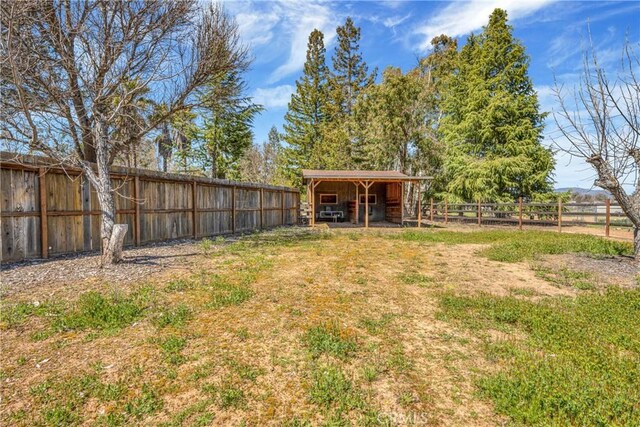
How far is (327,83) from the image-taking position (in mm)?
32438

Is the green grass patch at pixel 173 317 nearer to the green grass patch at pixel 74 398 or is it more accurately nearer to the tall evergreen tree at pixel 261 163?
the green grass patch at pixel 74 398

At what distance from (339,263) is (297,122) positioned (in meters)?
27.4

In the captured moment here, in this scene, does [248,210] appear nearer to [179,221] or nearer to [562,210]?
[179,221]

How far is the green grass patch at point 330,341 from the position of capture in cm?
308

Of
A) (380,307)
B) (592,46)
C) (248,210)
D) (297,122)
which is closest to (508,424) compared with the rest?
(380,307)

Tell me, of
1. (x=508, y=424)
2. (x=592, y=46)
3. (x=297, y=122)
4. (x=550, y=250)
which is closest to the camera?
(x=508, y=424)

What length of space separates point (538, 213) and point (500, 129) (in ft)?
26.7

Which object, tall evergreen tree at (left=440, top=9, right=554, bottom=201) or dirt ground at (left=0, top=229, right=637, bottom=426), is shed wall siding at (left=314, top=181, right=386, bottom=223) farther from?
dirt ground at (left=0, top=229, right=637, bottom=426)

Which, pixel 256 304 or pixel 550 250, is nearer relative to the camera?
pixel 256 304

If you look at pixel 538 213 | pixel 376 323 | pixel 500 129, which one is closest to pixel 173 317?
pixel 376 323

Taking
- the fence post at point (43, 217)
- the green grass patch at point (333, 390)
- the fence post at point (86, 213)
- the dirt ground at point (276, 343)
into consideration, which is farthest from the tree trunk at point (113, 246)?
the green grass patch at point (333, 390)

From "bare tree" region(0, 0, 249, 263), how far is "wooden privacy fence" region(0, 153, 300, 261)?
0.63m

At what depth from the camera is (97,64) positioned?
6.84 meters

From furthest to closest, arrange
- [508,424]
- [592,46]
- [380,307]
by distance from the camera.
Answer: [592,46], [380,307], [508,424]
